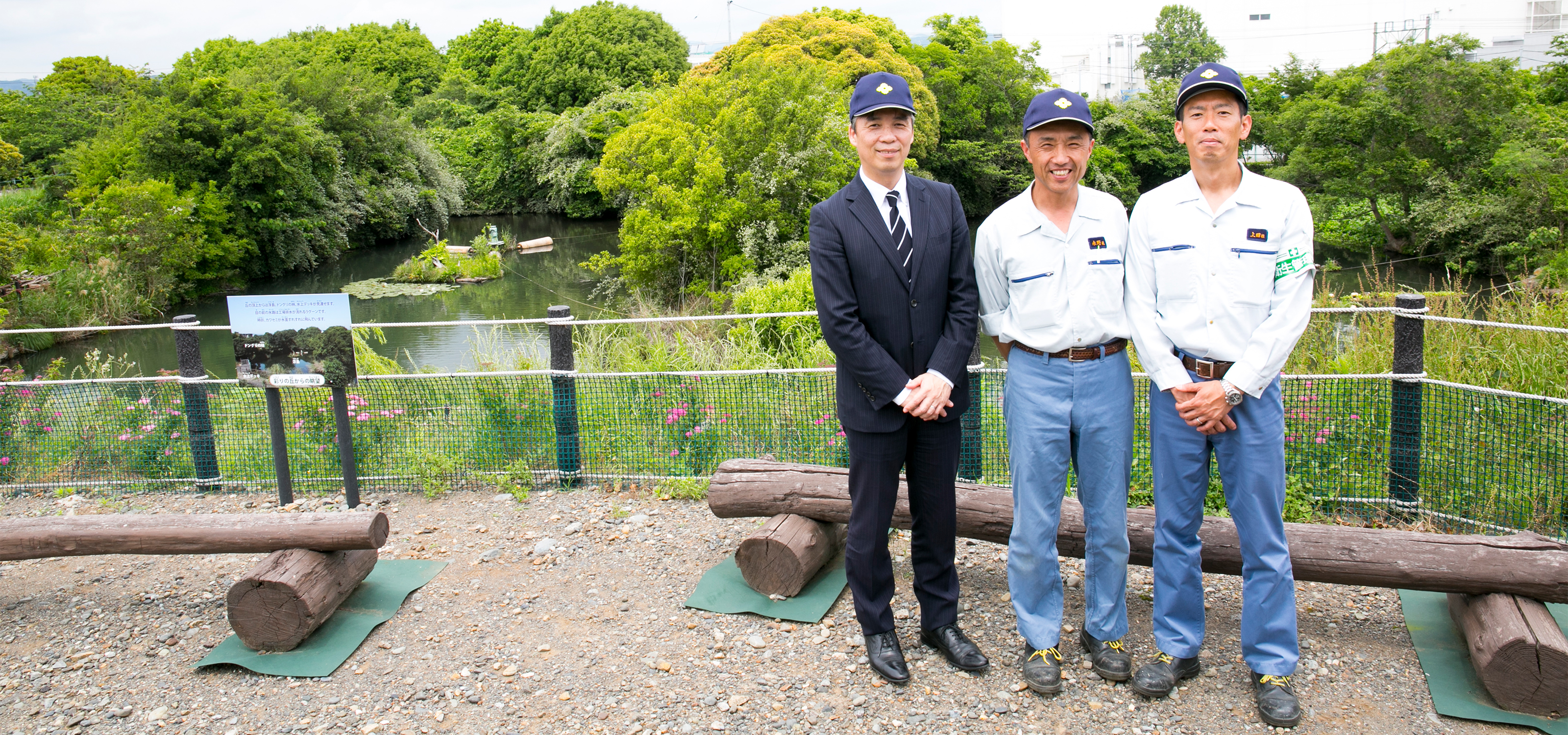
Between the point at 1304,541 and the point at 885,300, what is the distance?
1.85 m

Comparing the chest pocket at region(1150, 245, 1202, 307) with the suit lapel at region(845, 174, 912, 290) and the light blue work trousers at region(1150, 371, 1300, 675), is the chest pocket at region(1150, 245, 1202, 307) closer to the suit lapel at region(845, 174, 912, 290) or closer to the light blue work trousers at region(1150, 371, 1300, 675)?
the light blue work trousers at region(1150, 371, 1300, 675)

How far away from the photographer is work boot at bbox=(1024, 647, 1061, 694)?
129 inches

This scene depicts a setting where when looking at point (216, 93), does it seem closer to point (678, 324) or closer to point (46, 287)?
point (46, 287)

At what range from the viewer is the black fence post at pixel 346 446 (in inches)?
215

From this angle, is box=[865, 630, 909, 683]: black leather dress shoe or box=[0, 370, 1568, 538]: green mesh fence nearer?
box=[865, 630, 909, 683]: black leather dress shoe

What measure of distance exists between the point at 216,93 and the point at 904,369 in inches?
1134

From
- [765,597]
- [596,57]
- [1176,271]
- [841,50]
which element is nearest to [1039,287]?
[1176,271]

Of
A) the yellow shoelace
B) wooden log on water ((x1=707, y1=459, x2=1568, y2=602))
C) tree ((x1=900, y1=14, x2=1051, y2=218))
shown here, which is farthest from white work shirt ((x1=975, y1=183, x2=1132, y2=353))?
tree ((x1=900, y1=14, x2=1051, y2=218))

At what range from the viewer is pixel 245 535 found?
4.10 meters

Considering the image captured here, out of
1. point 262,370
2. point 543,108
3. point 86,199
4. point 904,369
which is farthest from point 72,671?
point 543,108

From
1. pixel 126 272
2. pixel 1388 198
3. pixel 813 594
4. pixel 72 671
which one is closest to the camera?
pixel 72 671

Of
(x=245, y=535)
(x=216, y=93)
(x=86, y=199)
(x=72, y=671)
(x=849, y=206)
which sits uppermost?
(x=216, y=93)

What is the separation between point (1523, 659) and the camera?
3.08 metres

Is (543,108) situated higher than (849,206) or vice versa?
(543,108)
